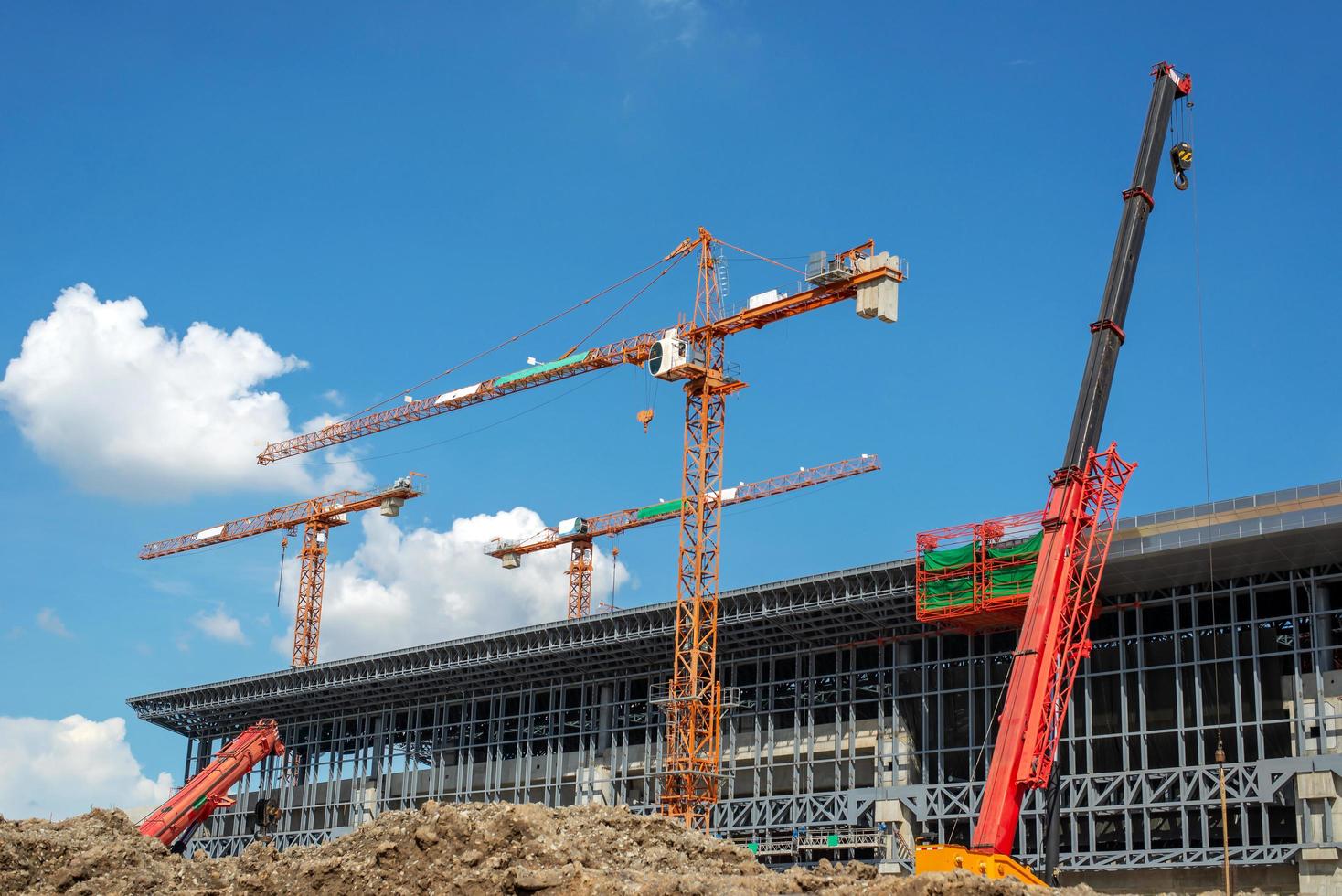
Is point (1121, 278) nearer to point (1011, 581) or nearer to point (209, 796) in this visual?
point (1011, 581)

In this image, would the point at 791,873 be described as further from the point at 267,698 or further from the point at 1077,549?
the point at 267,698

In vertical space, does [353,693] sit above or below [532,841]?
above

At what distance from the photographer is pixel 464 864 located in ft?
119

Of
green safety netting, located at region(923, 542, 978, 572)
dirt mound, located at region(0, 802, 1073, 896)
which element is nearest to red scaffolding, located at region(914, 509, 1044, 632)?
green safety netting, located at region(923, 542, 978, 572)

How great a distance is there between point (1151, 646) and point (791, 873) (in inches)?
1333

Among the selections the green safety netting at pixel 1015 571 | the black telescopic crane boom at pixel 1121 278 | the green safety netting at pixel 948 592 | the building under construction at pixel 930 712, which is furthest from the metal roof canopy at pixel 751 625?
the black telescopic crane boom at pixel 1121 278

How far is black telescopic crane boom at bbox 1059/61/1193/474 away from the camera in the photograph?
54.4 metres

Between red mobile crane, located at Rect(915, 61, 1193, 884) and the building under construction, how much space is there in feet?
26.7

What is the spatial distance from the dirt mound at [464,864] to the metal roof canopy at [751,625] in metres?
25.4

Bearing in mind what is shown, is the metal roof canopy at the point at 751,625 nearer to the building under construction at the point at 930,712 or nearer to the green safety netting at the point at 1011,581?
the building under construction at the point at 930,712

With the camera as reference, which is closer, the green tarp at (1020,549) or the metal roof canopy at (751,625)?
the metal roof canopy at (751,625)

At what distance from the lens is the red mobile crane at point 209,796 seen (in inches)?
3236

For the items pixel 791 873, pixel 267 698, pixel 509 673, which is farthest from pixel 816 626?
pixel 267 698

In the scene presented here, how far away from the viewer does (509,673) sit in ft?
308
